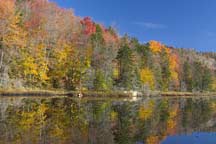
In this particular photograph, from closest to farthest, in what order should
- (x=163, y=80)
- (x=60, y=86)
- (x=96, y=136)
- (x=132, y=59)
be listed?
(x=96, y=136), (x=60, y=86), (x=132, y=59), (x=163, y=80)

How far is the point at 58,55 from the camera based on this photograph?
71250 millimetres

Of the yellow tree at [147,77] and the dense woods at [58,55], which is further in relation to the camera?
the yellow tree at [147,77]

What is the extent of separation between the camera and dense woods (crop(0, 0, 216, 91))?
57.5 metres

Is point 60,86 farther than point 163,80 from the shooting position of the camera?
No

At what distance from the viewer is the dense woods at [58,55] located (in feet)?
189

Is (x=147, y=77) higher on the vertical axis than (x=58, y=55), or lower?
lower

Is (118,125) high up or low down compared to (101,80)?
down

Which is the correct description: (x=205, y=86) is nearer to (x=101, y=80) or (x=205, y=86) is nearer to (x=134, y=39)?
(x=134, y=39)

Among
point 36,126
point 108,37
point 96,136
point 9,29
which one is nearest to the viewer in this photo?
point 96,136

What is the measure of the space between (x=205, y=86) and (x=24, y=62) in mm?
88011

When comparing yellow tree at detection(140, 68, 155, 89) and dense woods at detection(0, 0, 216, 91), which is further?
yellow tree at detection(140, 68, 155, 89)

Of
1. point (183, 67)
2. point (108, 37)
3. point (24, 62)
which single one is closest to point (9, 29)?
point (24, 62)

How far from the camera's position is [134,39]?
4176 inches

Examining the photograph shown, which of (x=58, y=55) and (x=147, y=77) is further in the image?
(x=147, y=77)
